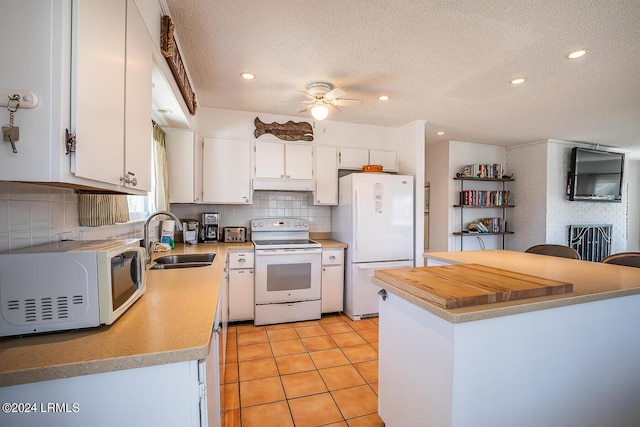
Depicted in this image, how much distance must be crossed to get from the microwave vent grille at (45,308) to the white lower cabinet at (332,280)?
101 inches

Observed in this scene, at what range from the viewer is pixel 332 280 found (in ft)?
11.0

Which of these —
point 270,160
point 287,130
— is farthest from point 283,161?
point 287,130

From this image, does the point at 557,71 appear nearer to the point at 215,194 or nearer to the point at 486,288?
the point at 486,288

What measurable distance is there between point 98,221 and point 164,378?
3.56 ft

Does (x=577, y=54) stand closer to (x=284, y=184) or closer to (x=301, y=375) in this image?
(x=284, y=184)

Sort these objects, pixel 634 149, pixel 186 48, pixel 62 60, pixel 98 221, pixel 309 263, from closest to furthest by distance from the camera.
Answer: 1. pixel 62 60
2. pixel 98 221
3. pixel 186 48
4. pixel 309 263
5. pixel 634 149

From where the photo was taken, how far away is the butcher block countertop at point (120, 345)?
721mm

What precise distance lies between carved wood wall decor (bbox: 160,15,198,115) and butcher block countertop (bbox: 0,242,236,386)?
53.6 inches

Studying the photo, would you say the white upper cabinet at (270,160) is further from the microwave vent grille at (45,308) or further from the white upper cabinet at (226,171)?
the microwave vent grille at (45,308)

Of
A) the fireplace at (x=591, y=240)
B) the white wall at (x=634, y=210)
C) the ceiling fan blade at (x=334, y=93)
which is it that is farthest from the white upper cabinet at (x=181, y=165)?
the white wall at (x=634, y=210)

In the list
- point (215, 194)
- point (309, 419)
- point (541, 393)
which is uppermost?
point (215, 194)

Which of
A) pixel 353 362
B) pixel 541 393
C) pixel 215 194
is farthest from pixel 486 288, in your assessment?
pixel 215 194

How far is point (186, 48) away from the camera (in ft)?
6.75

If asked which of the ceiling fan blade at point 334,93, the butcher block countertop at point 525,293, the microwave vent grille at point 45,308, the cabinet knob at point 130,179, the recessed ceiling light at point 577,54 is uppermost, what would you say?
the recessed ceiling light at point 577,54
